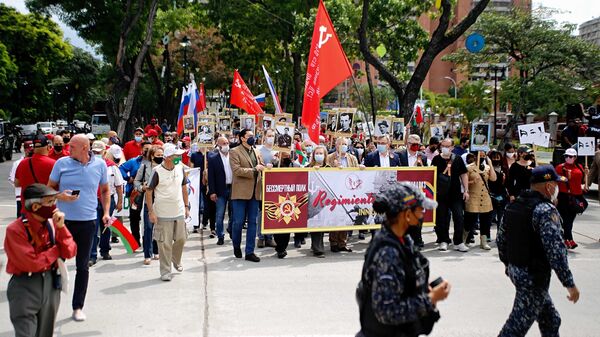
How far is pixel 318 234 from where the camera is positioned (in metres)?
10.5

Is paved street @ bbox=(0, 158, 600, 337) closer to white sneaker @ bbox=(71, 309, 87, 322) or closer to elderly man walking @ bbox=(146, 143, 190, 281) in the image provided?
Answer: white sneaker @ bbox=(71, 309, 87, 322)

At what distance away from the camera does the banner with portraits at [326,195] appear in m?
10.2

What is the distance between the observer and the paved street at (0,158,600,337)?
21.7ft

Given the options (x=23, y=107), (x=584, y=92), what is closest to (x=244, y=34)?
(x=584, y=92)

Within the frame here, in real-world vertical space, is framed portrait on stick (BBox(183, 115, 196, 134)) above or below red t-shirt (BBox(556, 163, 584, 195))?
above

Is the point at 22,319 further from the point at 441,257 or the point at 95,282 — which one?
the point at 441,257

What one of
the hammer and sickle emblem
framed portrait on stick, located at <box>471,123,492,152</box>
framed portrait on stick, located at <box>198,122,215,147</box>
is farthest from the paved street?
the hammer and sickle emblem

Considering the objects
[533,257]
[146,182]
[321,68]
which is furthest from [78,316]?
[321,68]

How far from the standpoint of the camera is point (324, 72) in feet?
37.8

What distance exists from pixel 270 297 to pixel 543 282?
353 centimetres

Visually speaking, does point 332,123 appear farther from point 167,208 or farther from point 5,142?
point 5,142

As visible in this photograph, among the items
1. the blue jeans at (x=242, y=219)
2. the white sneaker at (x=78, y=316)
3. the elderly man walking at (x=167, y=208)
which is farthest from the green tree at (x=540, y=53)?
the white sneaker at (x=78, y=316)

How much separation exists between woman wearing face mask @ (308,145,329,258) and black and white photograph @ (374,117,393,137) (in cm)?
409

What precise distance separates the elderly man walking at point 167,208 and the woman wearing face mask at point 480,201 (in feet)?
16.6
